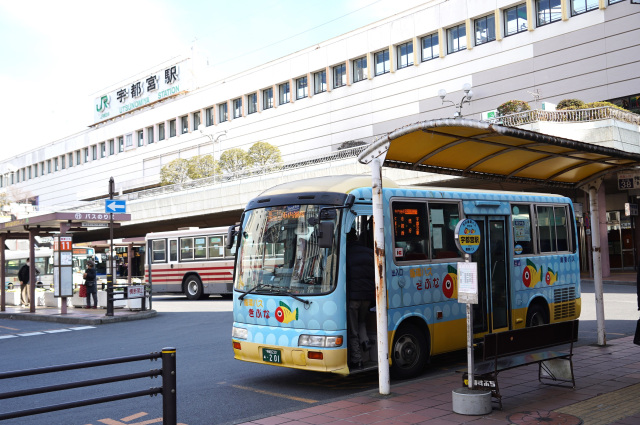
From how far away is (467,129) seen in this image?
727cm

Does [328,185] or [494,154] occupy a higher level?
[494,154]

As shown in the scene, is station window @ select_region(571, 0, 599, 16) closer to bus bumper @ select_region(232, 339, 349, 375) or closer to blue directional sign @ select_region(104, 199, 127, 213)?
blue directional sign @ select_region(104, 199, 127, 213)

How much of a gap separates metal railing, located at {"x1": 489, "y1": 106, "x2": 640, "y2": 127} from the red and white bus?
13446 millimetres

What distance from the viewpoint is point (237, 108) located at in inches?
2450

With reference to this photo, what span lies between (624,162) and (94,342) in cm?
1151

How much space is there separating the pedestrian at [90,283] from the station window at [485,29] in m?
30.7

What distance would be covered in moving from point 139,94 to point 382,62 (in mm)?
38602

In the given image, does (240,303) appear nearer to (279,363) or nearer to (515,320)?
(279,363)

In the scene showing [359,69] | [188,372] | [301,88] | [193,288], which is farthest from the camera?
[301,88]

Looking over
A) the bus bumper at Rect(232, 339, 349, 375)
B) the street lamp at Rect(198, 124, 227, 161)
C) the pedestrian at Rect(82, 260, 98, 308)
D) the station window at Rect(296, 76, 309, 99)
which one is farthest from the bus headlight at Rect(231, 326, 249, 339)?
the street lamp at Rect(198, 124, 227, 161)

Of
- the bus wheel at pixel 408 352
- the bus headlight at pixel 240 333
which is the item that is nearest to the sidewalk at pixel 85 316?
the bus headlight at pixel 240 333

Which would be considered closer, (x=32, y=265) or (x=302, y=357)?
(x=302, y=357)

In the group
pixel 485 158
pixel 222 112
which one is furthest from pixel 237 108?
pixel 485 158

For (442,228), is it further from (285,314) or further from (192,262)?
(192,262)
